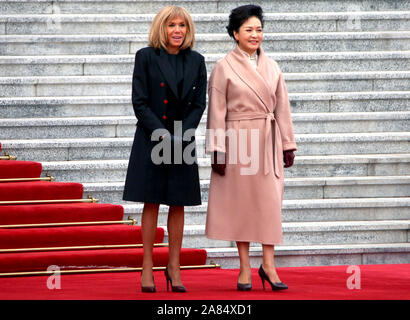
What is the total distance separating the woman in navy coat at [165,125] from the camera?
5027mm

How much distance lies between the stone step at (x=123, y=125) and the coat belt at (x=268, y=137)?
2.70 meters

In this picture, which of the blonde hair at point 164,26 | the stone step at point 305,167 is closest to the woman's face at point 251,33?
the blonde hair at point 164,26

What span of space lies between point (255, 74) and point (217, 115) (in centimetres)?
33

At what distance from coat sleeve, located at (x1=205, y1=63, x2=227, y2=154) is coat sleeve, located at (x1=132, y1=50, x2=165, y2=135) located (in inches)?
12.8

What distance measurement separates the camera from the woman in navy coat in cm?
503

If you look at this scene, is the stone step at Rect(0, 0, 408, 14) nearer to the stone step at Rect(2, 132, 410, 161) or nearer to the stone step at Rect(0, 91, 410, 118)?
the stone step at Rect(0, 91, 410, 118)

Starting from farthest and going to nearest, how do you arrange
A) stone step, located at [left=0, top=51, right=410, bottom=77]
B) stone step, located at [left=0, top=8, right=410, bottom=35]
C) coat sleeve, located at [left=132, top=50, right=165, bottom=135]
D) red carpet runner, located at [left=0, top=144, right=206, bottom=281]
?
1. stone step, located at [left=0, top=8, right=410, bottom=35]
2. stone step, located at [left=0, top=51, right=410, bottom=77]
3. red carpet runner, located at [left=0, top=144, right=206, bottom=281]
4. coat sleeve, located at [left=132, top=50, right=165, bottom=135]

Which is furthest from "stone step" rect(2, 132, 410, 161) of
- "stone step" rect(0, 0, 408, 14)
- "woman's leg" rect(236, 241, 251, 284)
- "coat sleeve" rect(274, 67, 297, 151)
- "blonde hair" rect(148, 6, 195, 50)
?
A: "blonde hair" rect(148, 6, 195, 50)

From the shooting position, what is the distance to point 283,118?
17.4 feet

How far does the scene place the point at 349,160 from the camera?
7555 mm

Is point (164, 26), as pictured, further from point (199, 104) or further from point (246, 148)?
point (246, 148)

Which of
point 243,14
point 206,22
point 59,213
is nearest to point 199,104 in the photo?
point 243,14

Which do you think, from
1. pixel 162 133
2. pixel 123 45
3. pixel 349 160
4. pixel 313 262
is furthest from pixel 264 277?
pixel 123 45

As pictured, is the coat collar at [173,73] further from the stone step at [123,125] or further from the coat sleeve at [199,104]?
the stone step at [123,125]
